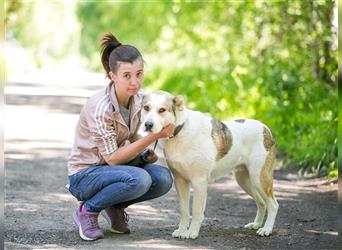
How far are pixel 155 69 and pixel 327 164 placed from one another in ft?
45.9

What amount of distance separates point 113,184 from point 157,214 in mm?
1527

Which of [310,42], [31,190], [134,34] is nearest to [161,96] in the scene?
[31,190]

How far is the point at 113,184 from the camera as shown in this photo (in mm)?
5879

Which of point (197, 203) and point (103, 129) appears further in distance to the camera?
point (197, 203)

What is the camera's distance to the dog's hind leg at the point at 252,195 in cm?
663

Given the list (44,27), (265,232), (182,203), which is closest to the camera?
(182,203)

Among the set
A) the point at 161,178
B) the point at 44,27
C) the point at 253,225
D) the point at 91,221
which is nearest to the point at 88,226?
the point at 91,221

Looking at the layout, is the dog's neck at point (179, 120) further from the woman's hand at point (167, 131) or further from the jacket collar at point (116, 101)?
the jacket collar at point (116, 101)

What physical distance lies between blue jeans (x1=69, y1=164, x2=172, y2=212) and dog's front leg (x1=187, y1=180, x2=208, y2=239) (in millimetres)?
228

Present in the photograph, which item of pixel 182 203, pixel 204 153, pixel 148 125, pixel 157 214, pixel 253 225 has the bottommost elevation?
pixel 157 214

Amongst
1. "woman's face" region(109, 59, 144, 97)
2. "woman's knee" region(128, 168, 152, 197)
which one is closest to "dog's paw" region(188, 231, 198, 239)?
"woman's knee" region(128, 168, 152, 197)

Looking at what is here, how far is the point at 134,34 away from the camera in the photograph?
4788 cm

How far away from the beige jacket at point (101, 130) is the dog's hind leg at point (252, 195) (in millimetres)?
1107

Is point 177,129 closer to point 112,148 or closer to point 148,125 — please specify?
point 148,125
